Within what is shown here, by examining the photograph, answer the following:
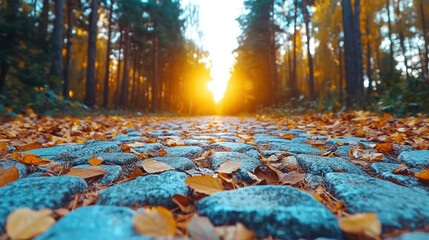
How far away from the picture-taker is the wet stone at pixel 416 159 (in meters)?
1.36

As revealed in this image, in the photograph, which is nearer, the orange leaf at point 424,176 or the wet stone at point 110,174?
the orange leaf at point 424,176

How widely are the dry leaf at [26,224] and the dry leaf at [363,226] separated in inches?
31.5

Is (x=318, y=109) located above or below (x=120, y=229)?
above

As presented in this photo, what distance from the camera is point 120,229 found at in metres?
0.61

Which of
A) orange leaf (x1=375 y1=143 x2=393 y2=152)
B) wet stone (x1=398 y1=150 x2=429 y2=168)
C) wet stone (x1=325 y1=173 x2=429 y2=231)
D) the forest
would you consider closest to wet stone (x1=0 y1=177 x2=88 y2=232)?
wet stone (x1=325 y1=173 x2=429 y2=231)

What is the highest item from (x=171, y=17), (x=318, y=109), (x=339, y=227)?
(x=171, y=17)

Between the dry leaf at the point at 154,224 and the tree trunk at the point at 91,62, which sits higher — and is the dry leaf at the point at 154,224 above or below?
below

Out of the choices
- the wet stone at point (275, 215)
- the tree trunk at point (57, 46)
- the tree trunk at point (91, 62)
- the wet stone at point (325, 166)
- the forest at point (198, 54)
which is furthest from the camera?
the tree trunk at point (91, 62)

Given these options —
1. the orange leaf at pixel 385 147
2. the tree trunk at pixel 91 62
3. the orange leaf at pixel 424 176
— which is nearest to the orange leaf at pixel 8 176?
the orange leaf at pixel 424 176

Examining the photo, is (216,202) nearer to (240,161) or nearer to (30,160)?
(240,161)

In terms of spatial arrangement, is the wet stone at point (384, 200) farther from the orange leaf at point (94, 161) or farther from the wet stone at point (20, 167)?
the wet stone at point (20, 167)

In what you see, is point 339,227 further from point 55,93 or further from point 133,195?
point 55,93

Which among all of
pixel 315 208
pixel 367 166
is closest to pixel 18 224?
pixel 315 208

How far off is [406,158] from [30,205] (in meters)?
1.92
